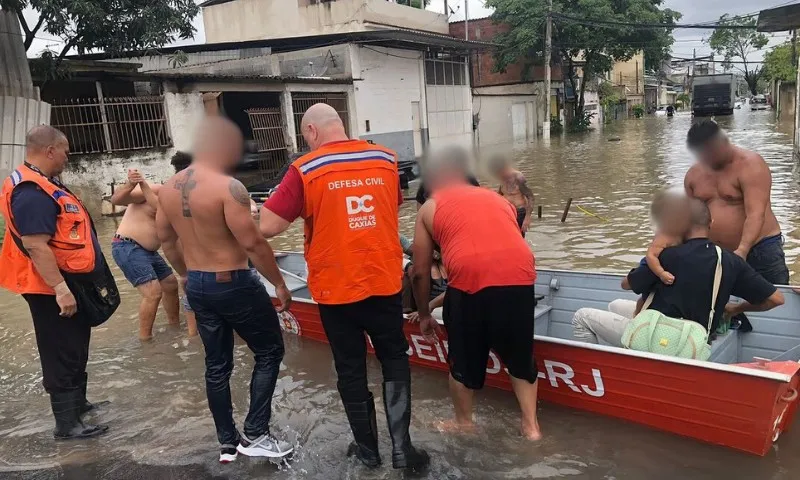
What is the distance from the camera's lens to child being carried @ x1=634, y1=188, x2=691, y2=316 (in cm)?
322

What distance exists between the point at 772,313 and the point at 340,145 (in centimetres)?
328

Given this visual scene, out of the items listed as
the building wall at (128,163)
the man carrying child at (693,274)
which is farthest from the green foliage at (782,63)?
the man carrying child at (693,274)

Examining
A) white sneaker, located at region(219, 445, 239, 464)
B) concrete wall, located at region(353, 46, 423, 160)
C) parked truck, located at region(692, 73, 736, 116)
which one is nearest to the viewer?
white sneaker, located at region(219, 445, 239, 464)

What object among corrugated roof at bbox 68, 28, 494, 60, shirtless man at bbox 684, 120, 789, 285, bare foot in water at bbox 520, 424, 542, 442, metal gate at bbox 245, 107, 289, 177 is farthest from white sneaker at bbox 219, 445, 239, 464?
corrugated roof at bbox 68, 28, 494, 60

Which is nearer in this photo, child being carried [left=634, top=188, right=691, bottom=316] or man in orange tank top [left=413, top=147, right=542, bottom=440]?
man in orange tank top [left=413, top=147, right=542, bottom=440]

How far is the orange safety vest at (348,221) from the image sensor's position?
9.14 feet

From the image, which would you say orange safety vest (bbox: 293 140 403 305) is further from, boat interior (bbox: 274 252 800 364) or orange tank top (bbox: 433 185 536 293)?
boat interior (bbox: 274 252 800 364)

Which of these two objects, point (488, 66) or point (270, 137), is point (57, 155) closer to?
point (270, 137)

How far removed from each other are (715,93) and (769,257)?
43245 millimetres

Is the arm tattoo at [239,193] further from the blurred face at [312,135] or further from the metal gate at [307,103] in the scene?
the metal gate at [307,103]

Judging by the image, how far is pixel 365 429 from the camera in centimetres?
310

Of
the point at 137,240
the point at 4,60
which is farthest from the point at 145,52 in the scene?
the point at 137,240

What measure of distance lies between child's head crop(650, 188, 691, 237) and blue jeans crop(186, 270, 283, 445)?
2286 mm

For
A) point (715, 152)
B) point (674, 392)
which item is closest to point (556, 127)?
point (715, 152)
